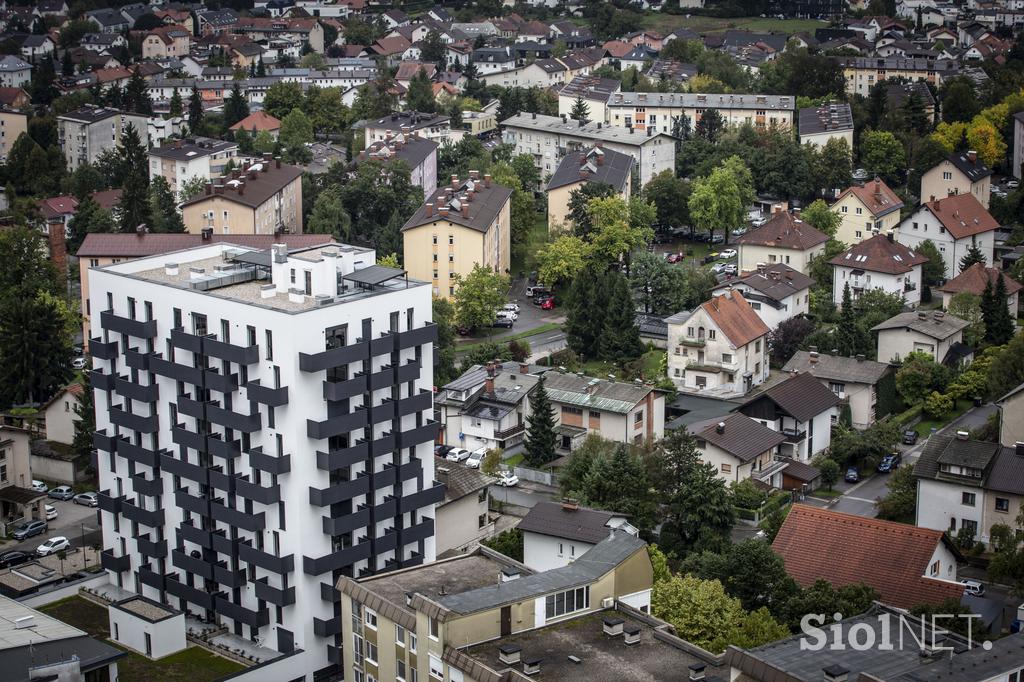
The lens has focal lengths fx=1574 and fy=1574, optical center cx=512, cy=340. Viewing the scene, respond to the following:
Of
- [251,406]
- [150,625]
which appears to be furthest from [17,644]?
[251,406]

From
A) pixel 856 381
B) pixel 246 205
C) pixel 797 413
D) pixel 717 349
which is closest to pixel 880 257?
pixel 717 349

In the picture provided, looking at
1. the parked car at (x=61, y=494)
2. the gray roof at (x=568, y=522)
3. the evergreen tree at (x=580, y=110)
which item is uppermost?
the evergreen tree at (x=580, y=110)

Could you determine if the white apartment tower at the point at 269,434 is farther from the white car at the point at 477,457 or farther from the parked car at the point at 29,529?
the white car at the point at 477,457

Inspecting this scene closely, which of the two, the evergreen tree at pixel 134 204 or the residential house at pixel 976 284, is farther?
the evergreen tree at pixel 134 204

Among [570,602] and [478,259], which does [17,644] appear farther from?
[478,259]

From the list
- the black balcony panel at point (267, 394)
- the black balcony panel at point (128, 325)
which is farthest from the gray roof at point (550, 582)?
the black balcony panel at point (128, 325)

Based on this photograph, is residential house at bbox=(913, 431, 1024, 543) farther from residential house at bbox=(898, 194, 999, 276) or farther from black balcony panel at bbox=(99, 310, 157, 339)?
residential house at bbox=(898, 194, 999, 276)

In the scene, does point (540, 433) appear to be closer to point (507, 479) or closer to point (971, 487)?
point (507, 479)

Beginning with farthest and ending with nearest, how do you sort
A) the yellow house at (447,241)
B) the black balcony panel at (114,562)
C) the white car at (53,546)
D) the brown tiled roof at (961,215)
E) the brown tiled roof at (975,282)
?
the brown tiled roof at (961,215), the yellow house at (447,241), the brown tiled roof at (975,282), the white car at (53,546), the black balcony panel at (114,562)
